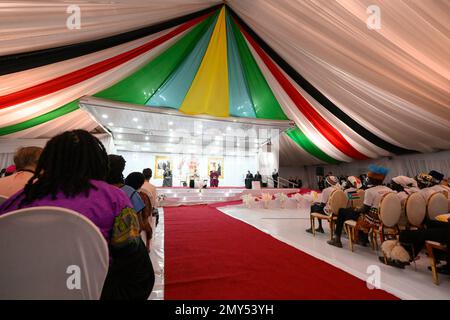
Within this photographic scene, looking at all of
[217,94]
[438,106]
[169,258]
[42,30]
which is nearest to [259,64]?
[217,94]

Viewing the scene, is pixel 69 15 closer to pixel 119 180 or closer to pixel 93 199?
pixel 119 180

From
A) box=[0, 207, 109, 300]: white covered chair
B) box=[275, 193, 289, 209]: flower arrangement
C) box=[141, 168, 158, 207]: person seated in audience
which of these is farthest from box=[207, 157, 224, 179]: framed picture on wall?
box=[0, 207, 109, 300]: white covered chair

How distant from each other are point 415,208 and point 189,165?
1175cm

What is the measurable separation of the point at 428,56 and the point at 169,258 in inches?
186

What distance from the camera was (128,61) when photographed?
5.33 metres

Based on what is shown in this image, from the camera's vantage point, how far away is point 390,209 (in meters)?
2.63

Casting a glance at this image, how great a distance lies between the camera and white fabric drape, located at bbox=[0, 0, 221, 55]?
9.26 ft

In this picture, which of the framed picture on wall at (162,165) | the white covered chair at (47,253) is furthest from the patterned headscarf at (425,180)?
the framed picture on wall at (162,165)

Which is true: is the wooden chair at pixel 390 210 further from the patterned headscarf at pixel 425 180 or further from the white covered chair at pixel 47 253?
the white covered chair at pixel 47 253

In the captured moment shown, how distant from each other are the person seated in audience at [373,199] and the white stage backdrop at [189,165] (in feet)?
35.3

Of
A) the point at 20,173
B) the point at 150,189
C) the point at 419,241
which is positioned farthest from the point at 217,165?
the point at 20,173

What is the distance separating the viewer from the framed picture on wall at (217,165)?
44.7ft

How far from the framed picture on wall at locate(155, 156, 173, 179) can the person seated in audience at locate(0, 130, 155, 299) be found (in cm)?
1238
